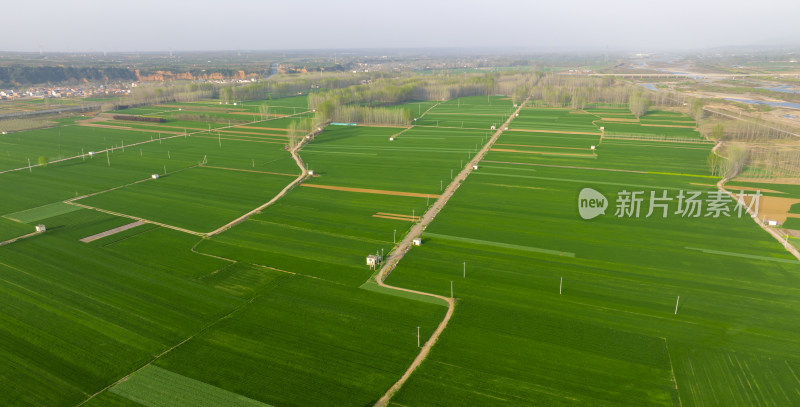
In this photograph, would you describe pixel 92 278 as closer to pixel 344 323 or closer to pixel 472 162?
pixel 344 323

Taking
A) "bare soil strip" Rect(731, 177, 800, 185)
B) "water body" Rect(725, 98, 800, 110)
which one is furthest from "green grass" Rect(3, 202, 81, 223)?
"water body" Rect(725, 98, 800, 110)

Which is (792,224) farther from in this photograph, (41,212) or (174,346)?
(41,212)

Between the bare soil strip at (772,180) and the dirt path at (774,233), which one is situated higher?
the bare soil strip at (772,180)

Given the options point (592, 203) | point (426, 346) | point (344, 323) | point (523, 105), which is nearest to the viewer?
point (426, 346)

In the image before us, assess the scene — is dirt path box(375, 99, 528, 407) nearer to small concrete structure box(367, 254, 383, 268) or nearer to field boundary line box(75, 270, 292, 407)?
small concrete structure box(367, 254, 383, 268)

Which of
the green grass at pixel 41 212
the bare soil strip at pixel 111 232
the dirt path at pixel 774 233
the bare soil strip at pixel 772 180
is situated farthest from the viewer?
the bare soil strip at pixel 772 180

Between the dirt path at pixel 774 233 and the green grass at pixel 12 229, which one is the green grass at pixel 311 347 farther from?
the dirt path at pixel 774 233

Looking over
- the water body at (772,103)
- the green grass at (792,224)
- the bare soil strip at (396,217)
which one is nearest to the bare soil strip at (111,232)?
the bare soil strip at (396,217)

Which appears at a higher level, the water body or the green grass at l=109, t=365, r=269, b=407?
the water body

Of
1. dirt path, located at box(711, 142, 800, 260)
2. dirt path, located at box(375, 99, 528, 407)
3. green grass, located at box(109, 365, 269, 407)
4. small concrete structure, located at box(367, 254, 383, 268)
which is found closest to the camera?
green grass, located at box(109, 365, 269, 407)

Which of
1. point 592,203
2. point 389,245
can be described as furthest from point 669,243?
point 389,245

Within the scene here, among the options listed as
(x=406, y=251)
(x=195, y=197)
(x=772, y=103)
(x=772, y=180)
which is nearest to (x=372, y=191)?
(x=406, y=251)
